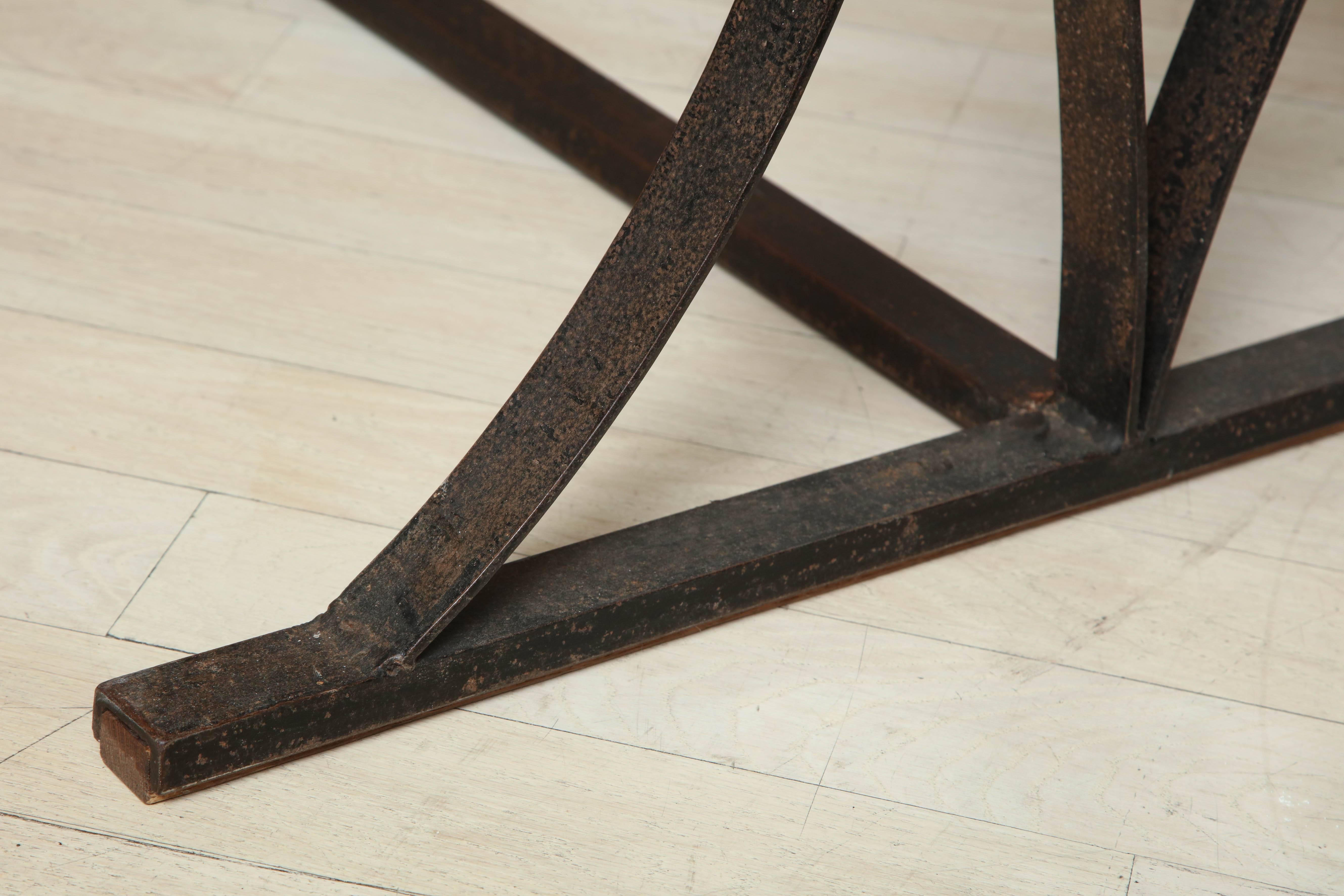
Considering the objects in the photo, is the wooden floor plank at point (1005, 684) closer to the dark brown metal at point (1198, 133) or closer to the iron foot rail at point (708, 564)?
the iron foot rail at point (708, 564)

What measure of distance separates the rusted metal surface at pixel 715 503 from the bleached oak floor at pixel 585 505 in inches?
1.3

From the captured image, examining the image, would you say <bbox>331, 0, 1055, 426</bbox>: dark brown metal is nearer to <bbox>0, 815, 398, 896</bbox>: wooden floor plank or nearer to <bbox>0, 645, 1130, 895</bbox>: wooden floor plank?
<bbox>0, 645, 1130, 895</bbox>: wooden floor plank

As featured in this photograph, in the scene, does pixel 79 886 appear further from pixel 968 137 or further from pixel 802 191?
pixel 968 137

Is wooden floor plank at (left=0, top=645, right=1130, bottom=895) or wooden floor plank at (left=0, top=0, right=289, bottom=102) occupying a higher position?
wooden floor plank at (left=0, top=645, right=1130, bottom=895)

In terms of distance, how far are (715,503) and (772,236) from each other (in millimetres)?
381

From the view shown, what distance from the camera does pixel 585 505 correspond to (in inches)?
43.8

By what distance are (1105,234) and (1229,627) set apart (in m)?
0.29

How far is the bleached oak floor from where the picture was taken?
0.88m

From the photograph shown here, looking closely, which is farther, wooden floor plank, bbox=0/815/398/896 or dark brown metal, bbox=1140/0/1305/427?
dark brown metal, bbox=1140/0/1305/427

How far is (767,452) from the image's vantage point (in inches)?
46.6

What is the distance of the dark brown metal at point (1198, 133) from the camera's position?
0.98 metres

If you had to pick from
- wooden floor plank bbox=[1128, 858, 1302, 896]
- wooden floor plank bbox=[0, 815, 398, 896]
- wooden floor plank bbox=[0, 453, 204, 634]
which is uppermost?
wooden floor plank bbox=[1128, 858, 1302, 896]

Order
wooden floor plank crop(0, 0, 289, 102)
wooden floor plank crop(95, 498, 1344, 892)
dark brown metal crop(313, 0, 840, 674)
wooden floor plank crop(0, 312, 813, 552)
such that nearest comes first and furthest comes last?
1. dark brown metal crop(313, 0, 840, 674)
2. wooden floor plank crop(95, 498, 1344, 892)
3. wooden floor plank crop(0, 312, 813, 552)
4. wooden floor plank crop(0, 0, 289, 102)

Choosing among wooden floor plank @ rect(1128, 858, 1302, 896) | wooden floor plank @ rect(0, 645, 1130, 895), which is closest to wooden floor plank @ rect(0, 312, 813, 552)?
wooden floor plank @ rect(0, 645, 1130, 895)
